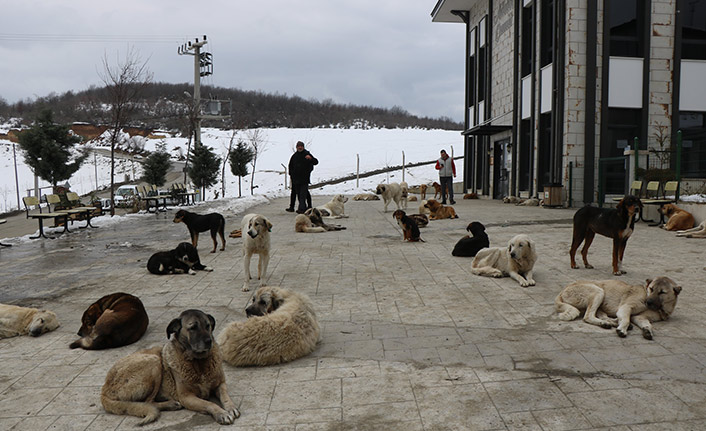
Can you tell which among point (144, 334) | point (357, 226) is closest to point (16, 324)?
point (144, 334)

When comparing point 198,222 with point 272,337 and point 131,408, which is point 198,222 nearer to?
point 272,337

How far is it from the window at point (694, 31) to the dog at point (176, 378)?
19.8 metres

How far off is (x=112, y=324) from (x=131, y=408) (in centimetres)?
145

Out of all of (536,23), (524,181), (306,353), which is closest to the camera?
(306,353)

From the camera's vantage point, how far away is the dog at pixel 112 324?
4.24 meters

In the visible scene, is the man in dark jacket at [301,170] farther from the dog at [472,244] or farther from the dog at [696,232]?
the dog at [696,232]

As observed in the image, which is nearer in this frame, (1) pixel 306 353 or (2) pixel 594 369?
(2) pixel 594 369

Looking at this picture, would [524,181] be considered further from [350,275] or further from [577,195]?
[350,275]

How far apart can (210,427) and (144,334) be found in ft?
6.61

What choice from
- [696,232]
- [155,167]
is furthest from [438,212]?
[155,167]

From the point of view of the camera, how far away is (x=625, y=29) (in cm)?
1703

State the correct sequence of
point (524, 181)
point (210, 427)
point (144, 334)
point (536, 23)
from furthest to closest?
point (524, 181) → point (536, 23) → point (144, 334) → point (210, 427)

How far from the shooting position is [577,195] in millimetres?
17547

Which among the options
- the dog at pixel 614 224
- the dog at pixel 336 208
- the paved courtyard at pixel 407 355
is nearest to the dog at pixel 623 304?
the paved courtyard at pixel 407 355
